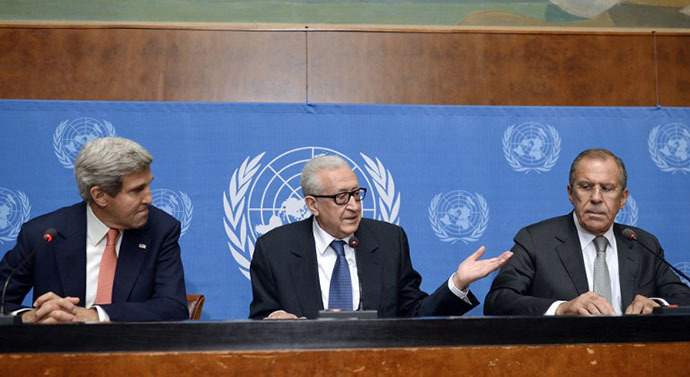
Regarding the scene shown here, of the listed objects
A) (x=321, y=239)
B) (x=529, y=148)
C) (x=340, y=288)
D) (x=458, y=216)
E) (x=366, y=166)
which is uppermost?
(x=529, y=148)

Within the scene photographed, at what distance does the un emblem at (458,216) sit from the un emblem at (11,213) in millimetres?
2297

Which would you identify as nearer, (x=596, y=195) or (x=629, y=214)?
(x=596, y=195)

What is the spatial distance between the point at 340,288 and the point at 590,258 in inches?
46.3

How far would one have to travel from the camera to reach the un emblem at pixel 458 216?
Answer: 4098mm

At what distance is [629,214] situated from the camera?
4137 millimetres

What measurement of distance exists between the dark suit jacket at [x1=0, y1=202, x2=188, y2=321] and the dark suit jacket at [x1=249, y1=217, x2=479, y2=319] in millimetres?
387

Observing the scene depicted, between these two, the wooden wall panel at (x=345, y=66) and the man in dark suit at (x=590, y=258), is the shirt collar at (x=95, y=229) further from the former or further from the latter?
the man in dark suit at (x=590, y=258)

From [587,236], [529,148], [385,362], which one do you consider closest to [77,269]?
[385,362]

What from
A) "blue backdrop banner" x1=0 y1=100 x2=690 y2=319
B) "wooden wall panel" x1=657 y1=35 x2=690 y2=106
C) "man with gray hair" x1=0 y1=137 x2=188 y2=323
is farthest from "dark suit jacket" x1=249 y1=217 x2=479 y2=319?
"wooden wall panel" x1=657 y1=35 x2=690 y2=106

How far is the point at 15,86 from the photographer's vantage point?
4.15 meters

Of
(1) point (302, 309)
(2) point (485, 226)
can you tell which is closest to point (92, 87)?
(1) point (302, 309)

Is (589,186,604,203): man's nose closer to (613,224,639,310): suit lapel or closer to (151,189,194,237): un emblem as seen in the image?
(613,224,639,310): suit lapel

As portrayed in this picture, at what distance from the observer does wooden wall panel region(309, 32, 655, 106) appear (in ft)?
14.1

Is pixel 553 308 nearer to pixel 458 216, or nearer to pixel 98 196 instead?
pixel 458 216
